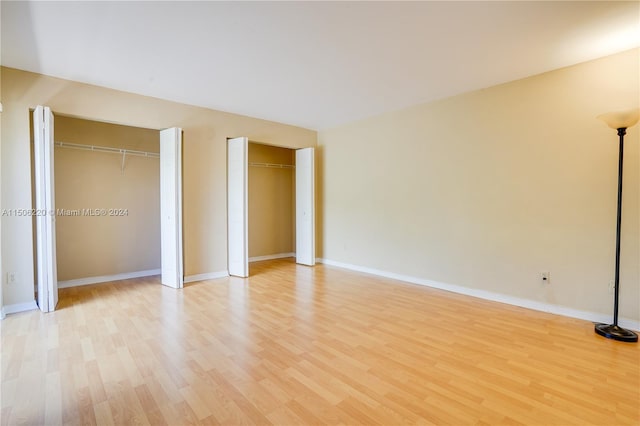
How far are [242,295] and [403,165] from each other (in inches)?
124

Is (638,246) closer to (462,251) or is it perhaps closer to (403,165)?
(462,251)

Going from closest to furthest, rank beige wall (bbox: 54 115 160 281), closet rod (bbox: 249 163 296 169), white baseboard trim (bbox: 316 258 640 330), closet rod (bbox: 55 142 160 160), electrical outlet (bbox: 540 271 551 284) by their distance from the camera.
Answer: white baseboard trim (bbox: 316 258 640 330) → electrical outlet (bbox: 540 271 551 284) → closet rod (bbox: 55 142 160 160) → beige wall (bbox: 54 115 160 281) → closet rod (bbox: 249 163 296 169)

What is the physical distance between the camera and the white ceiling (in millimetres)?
2309

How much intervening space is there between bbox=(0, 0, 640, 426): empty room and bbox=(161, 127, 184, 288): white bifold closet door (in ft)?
0.12

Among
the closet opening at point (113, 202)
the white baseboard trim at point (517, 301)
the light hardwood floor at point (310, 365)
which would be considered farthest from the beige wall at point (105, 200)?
the white baseboard trim at point (517, 301)

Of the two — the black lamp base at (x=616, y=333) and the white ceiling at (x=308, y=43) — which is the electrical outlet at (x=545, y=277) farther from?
the white ceiling at (x=308, y=43)

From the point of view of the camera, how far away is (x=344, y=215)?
5.79 m

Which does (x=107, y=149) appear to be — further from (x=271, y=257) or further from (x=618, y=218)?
(x=618, y=218)

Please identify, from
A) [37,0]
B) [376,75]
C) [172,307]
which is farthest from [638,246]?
[37,0]

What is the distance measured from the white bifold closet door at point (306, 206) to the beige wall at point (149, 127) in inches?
15.0

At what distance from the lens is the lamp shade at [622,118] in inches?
103

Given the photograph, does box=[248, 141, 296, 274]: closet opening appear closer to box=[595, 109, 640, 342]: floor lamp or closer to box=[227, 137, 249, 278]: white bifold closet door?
box=[227, 137, 249, 278]: white bifold closet door

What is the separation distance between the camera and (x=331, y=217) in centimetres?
607

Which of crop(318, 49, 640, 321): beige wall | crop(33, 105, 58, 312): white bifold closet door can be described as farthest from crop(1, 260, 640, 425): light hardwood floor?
crop(318, 49, 640, 321): beige wall
